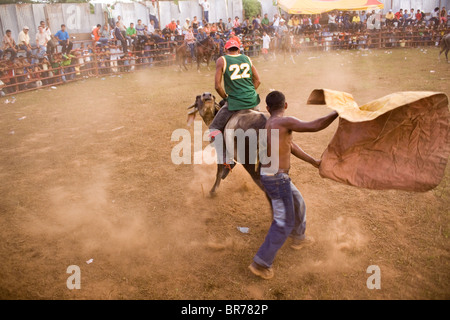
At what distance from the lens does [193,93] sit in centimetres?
1236

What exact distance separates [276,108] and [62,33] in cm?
1548

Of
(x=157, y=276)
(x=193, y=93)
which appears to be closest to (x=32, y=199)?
(x=157, y=276)

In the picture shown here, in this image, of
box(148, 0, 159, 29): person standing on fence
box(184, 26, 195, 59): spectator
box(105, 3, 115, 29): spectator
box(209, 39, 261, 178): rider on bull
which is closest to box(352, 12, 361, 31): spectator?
box(184, 26, 195, 59): spectator

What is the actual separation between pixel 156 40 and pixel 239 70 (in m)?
16.2

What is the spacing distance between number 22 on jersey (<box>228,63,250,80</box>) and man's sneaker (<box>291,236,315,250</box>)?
2.25 meters

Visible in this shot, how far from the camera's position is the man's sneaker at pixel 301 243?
4027 millimetres

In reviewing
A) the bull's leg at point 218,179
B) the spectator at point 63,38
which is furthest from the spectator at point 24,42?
the bull's leg at point 218,179

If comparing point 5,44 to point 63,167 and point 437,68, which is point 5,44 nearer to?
point 63,167

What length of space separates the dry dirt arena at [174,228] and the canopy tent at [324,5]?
544 inches

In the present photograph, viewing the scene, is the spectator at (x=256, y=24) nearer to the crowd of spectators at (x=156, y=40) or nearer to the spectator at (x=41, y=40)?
the crowd of spectators at (x=156, y=40)

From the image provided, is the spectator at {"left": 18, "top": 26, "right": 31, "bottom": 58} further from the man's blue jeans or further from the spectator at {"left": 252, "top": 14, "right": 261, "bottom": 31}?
the man's blue jeans

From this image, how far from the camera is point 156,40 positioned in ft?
63.7

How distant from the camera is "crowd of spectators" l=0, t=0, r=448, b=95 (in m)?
14.6
